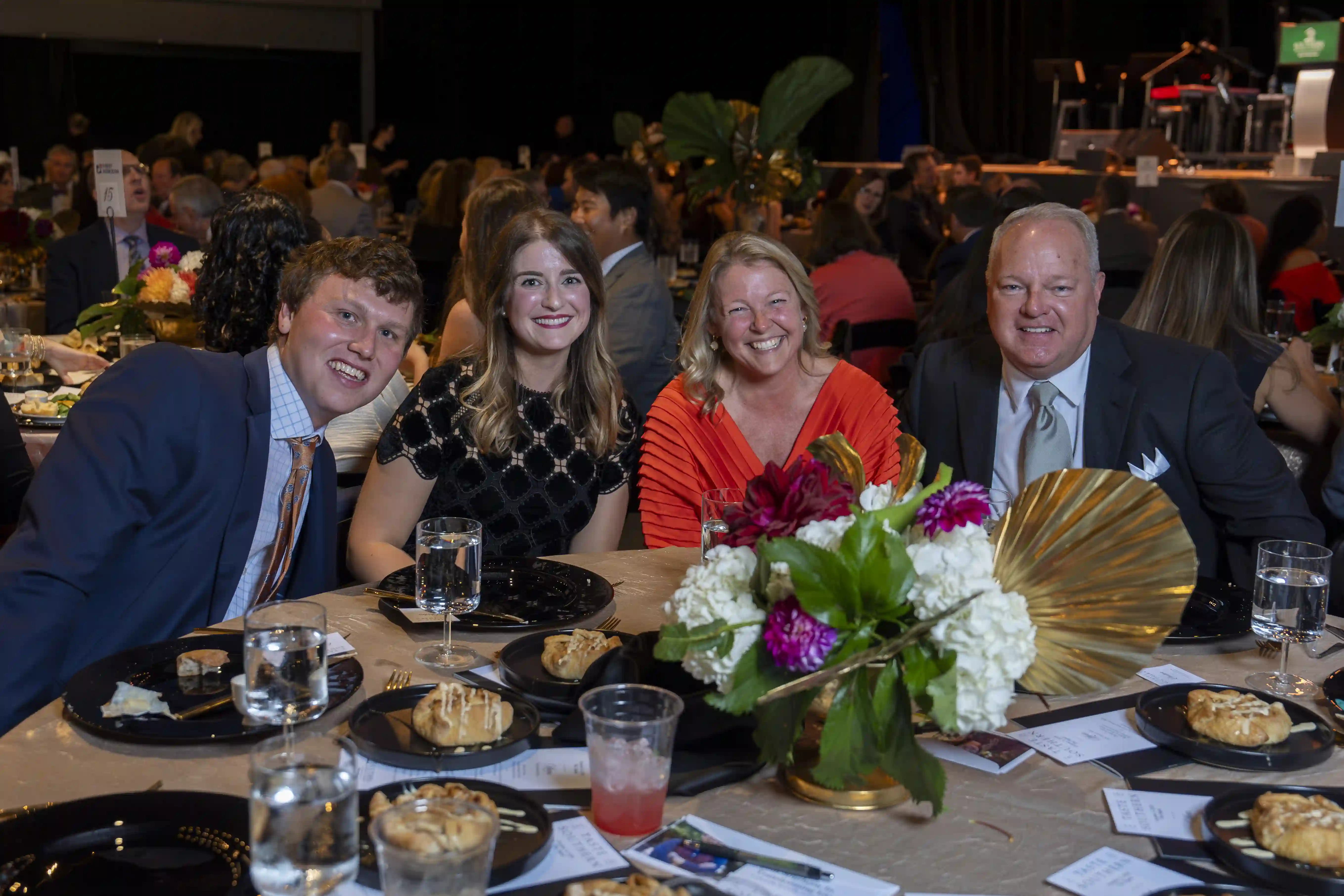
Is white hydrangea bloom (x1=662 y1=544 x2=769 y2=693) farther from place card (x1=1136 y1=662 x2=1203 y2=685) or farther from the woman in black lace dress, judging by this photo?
the woman in black lace dress

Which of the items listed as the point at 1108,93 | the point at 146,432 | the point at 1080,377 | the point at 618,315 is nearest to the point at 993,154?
the point at 1108,93

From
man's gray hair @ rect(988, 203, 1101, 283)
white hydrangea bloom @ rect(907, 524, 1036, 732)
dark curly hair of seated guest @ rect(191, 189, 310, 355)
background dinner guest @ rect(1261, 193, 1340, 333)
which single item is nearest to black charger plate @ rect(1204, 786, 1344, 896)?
white hydrangea bloom @ rect(907, 524, 1036, 732)

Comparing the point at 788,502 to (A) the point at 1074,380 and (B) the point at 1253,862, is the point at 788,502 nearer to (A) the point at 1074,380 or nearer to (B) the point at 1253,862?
(B) the point at 1253,862

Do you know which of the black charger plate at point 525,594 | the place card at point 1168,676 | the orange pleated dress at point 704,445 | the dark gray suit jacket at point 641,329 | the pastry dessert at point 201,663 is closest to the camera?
the pastry dessert at point 201,663

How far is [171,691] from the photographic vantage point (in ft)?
5.51

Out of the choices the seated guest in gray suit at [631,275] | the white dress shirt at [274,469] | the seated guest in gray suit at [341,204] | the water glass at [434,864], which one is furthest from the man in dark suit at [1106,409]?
the seated guest in gray suit at [341,204]

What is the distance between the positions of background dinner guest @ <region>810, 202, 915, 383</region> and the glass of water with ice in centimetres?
378

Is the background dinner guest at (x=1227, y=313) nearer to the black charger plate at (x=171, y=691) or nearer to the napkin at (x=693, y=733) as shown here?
the napkin at (x=693, y=733)

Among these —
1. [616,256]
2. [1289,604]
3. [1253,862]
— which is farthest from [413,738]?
[616,256]

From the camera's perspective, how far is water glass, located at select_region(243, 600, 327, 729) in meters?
1.46

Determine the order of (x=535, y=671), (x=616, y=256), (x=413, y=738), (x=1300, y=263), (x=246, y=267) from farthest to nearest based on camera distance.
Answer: (x=1300, y=263)
(x=616, y=256)
(x=246, y=267)
(x=535, y=671)
(x=413, y=738)

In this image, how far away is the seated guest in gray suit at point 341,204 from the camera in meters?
8.80

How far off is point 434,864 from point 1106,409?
2.04 m

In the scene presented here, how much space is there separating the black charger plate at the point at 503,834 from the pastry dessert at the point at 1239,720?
85cm
